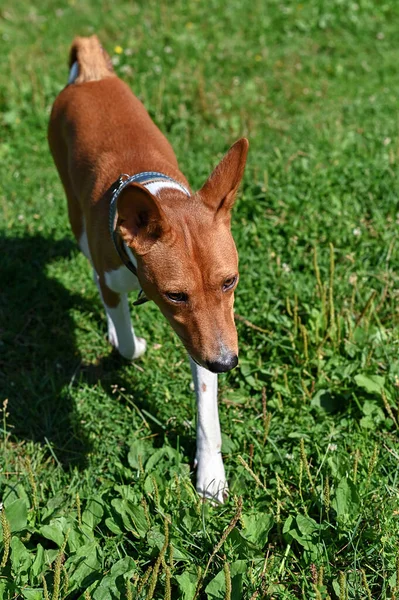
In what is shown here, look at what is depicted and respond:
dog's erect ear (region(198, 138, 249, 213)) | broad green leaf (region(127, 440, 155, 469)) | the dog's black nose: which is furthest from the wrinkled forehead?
broad green leaf (region(127, 440, 155, 469))

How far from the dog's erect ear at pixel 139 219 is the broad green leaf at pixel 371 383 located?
149 cm

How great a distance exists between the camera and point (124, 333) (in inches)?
165

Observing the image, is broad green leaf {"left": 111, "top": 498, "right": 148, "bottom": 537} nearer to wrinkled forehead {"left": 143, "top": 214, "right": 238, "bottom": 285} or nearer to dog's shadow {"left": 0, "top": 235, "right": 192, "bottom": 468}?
dog's shadow {"left": 0, "top": 235, "right": 192, "bottom": 468}

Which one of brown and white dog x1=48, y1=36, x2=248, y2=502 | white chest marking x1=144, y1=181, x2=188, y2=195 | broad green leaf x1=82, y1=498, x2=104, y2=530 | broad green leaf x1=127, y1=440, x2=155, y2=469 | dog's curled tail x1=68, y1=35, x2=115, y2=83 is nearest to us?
brown and white dog x1=48, y1=36, x2=248, y2=502

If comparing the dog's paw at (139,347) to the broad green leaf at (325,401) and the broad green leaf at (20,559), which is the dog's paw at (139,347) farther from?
the broad green leaf at (20,559)

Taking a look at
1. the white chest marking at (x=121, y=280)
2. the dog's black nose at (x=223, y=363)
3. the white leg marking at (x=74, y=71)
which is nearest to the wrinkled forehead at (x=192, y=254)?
the dog's black nose at (x=223, y=363)

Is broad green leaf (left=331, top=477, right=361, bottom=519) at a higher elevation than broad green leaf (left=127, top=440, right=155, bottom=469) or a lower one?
higher

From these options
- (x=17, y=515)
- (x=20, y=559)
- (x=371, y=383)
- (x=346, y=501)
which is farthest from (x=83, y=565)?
(x=371, y=383)

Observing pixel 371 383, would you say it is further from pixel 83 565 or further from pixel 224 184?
pixel 83 565

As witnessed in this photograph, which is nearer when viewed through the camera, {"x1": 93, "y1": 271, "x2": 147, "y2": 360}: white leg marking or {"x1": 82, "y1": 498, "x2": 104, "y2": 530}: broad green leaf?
{"x1": 82, "y1": 498, "x2": 104, "y2": 530}: broad green leaf

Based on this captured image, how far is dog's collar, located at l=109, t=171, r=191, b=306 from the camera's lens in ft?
11.3

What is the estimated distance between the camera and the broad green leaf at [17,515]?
10.5ft

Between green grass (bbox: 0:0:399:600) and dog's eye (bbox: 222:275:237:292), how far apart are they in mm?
778

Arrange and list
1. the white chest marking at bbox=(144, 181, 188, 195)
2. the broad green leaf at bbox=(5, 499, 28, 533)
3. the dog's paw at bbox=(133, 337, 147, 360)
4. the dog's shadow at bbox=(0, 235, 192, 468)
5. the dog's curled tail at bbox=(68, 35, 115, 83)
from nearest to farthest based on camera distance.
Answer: the broad green leaf at bbox=(5, 499, 28, 533)
the white chest marking at bbox=(144, 181, 188, 195)
the dog's shadow at bbox=(0, 235, 192, 468)
the dog's paw at bbox=(133, 337, 147, 360)
the dog's curled tail at bbox=(68, 35, 115, 83)
